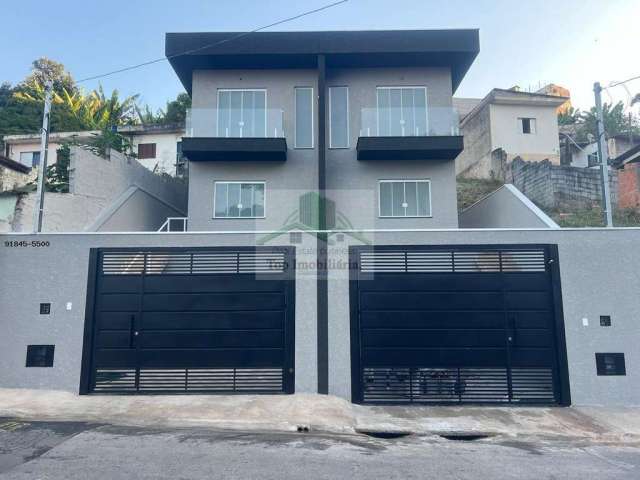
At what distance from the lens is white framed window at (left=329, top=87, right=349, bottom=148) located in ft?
42.3

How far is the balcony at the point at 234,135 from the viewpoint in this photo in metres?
11.9

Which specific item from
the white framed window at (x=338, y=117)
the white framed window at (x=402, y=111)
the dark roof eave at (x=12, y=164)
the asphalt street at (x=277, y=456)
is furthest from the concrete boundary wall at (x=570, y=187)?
the dark roof eave at (x=12, y=164)

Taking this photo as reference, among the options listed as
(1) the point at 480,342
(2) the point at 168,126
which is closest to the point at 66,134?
(2) the point at 168,126

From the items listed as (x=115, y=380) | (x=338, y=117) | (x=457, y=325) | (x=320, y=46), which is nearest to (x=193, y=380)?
(x=115, y=380)

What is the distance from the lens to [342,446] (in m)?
5.71

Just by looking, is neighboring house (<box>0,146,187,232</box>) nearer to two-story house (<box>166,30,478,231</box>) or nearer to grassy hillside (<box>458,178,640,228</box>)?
two-story house (<box>166,30,478,231</box>)

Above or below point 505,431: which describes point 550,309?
above

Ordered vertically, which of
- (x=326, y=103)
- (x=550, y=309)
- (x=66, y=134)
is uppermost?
(x=66, y=134)

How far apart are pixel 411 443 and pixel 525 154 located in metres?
19.8

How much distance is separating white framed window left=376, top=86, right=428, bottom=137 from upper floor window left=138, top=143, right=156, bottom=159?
13663 millimetres

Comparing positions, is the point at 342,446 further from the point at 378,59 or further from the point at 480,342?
the point at 378,59

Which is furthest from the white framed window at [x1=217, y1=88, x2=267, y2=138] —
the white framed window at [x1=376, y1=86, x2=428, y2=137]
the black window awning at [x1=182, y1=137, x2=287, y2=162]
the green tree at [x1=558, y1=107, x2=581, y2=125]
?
the green tree at [x1=558, y1=107, x2=581, y2=125]

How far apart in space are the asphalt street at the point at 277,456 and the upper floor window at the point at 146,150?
17588mm

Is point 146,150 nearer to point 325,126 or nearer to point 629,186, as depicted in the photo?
point 325,126
